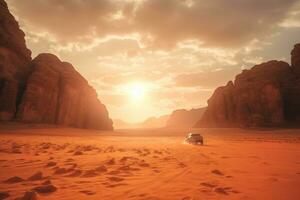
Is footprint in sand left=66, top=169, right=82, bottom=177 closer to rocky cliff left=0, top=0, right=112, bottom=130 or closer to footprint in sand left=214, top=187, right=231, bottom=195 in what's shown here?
footprint in sand left=214, top=187, right=231, bottom=195

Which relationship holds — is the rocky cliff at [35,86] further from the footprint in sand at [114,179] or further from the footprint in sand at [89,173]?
the footprint in sand at [114,179]

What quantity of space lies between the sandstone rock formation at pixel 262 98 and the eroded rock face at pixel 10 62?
61.7m

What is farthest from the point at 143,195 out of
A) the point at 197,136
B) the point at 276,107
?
the point at 276,107

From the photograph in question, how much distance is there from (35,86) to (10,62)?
6.34 metres

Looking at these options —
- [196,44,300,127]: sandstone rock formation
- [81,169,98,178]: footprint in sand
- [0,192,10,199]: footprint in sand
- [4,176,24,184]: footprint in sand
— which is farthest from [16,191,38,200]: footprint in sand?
[196,44,300,127]: sandstone rock formation

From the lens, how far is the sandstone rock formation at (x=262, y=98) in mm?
74500

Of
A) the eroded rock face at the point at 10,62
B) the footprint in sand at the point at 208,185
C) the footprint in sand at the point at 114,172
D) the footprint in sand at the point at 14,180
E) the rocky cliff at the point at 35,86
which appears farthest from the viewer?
the rocky cliff at the point at 35,86

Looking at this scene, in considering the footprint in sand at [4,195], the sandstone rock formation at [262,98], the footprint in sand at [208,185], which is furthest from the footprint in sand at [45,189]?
the sandstone rock formation at [262,98]

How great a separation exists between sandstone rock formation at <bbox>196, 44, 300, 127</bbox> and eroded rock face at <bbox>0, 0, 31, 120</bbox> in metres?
61.7

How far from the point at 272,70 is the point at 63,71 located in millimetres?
64880

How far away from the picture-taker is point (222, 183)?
5.94m

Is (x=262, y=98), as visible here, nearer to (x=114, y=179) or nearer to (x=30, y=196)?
(x=114, y=179)

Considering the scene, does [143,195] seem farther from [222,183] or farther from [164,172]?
[164,172]

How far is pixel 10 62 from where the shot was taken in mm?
49750
